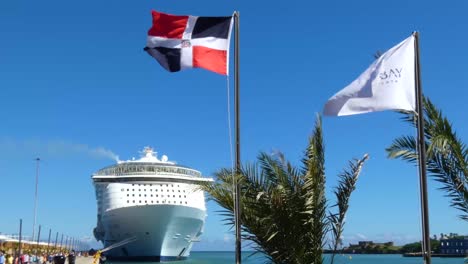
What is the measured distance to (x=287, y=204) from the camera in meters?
9.71

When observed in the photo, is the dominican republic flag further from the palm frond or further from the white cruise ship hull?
the white cruise ship hull

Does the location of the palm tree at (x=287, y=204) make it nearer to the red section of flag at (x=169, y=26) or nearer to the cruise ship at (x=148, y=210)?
the red section of flag at (x=169, y=26)

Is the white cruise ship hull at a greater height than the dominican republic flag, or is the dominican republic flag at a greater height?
the dominican republic flag

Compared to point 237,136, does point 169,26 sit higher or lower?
higher

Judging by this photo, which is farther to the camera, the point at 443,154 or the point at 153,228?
the point at 153,228

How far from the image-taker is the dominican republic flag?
10.5m

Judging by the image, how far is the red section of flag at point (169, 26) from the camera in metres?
10.5

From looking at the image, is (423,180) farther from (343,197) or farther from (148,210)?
(148,210)

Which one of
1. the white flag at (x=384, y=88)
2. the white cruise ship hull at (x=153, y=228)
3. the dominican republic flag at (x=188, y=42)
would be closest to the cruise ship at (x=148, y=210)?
the white cruise ship hull at (x=153, y=228)

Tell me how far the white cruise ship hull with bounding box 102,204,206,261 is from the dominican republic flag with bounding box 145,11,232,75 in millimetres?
45813

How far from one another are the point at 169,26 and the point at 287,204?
348 cm

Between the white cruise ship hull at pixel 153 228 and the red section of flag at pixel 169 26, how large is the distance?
45.9 meters

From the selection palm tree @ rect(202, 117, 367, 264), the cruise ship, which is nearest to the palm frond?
palm tree @ rect(202, 117, 367, 264)

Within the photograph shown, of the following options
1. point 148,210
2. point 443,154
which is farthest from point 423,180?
point 148,210
